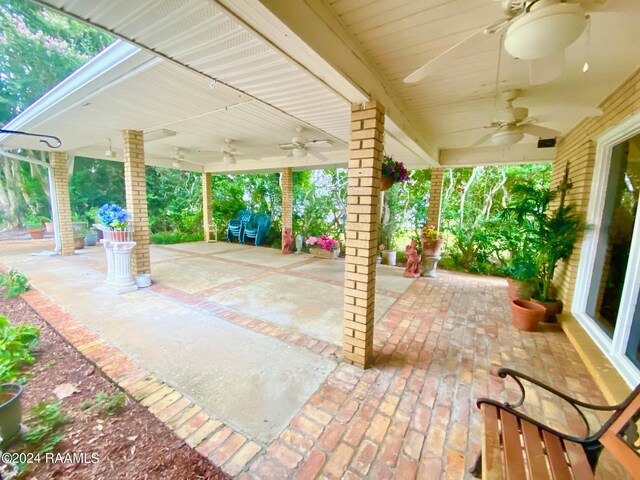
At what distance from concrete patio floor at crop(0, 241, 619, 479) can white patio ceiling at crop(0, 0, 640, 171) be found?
7.24 feet

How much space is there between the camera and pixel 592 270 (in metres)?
2.91

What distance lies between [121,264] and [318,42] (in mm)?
4101

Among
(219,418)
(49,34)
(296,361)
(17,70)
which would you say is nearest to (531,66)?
(296,361)

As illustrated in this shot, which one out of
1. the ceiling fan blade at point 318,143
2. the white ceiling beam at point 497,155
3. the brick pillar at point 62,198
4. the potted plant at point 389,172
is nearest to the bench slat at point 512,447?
the potted plant at point 389,172

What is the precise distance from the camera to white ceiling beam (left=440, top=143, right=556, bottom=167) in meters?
4.46

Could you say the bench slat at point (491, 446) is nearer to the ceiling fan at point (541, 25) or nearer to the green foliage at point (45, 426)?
the ceiling fan at point (541, 25)

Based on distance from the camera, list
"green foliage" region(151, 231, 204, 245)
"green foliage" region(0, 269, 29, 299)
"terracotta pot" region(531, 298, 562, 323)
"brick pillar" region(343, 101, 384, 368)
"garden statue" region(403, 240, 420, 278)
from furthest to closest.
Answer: "green foliage" region(151, 231, 204, 245) → "garden statue" region(403, 240, 420, 278) → "green foliage" region(0, 269, 29, 299) → "terracotta pot" region(531, 298, 562, 323) → "brick pillar" region(343, 101, 384, 368)

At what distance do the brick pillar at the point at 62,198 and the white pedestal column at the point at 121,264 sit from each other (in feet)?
12.2

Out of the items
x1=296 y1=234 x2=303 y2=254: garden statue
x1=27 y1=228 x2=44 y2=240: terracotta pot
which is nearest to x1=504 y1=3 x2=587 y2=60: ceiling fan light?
x1=296 y1=234 x2=303 y2=254: garden statue

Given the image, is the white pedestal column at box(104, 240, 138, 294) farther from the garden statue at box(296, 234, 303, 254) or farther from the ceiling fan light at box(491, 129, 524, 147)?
the ceiling fan light at box(491, 129, 524, 147)

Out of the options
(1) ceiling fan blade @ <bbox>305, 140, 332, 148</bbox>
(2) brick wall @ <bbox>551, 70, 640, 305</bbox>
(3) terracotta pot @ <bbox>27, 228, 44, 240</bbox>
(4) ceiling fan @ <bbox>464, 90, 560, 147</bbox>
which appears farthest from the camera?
(3) terracotta pot @ <bbox>27, 228, 44, 240</bbox>

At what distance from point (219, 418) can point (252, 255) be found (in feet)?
18.1

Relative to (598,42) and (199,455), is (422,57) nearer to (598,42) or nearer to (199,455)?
(598,42)

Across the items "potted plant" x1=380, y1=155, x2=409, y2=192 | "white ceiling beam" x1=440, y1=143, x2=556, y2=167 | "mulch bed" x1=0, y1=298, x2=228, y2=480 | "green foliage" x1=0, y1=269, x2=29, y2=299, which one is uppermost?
"white ceiling beam" x1=440, y1=143, x2=556, y2=167
